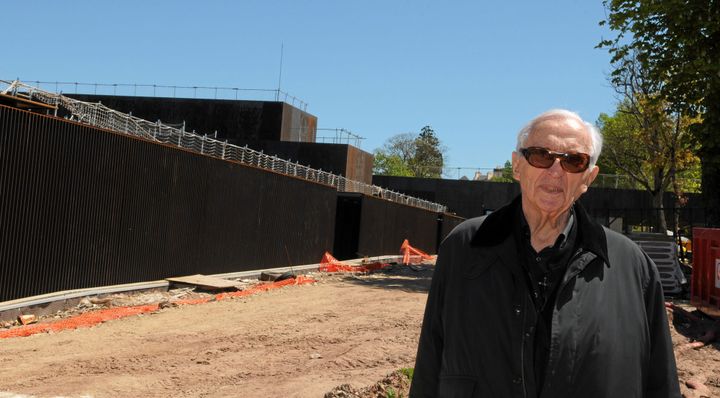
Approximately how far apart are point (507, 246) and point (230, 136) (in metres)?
52.7

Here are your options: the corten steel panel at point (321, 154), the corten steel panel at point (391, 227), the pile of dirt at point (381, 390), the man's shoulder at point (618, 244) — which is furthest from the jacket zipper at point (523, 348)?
the corten steel panel at point (321, 154)

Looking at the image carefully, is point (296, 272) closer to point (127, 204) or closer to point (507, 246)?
point (127, 204)

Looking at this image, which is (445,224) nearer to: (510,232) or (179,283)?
(179,283)

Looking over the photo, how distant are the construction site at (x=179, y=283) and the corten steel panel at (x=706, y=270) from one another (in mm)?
43

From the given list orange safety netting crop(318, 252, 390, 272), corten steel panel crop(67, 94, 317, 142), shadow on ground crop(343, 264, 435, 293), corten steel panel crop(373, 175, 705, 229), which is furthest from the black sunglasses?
corten steel panel crop(373, 175, 705, 229)

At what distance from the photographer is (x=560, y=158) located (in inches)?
105

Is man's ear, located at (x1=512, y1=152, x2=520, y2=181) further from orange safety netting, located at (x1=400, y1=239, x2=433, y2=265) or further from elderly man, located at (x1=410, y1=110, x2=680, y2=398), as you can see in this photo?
orange safety netting, located at (x1=400, y1=239, x2=433, y2=265)

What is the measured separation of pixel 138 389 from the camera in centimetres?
683

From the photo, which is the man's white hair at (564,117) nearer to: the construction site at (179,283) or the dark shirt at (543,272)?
the dark shirt at (543,272)

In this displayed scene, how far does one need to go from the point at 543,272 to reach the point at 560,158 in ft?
1.56

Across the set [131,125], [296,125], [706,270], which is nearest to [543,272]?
[706,270]

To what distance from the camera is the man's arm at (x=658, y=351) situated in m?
2.48

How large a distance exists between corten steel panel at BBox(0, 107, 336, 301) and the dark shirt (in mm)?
10384

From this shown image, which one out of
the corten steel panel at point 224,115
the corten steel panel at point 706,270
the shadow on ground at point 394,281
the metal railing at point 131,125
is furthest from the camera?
the corten steel panel at point 224,115
